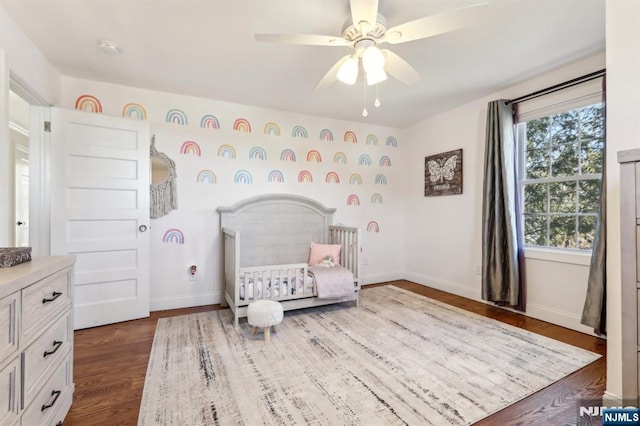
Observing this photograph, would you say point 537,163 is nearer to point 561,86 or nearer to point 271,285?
point 561,86

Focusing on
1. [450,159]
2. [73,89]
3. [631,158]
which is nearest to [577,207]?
[450,159]

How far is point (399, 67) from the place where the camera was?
1930 millimetres

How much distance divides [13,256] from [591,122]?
3990 millimetres

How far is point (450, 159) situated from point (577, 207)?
56.0 inches

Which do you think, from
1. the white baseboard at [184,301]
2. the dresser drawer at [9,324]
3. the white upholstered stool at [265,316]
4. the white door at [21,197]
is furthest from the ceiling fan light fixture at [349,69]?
the white door at [21,197]

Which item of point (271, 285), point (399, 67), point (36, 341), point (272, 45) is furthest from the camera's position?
point (271, 285)

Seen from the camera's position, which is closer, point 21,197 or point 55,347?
point 55,347

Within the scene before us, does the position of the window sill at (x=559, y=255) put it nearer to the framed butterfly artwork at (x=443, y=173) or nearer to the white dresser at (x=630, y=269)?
the framed butterfly artwork at (x=443, y=173)

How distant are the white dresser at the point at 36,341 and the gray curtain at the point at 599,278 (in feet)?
11.3

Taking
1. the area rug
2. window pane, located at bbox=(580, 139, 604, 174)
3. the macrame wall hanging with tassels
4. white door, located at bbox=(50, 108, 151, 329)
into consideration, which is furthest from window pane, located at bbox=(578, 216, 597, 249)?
white door, located at bbox=(50, 108, 151, 329)

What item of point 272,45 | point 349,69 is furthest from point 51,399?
point 272,45

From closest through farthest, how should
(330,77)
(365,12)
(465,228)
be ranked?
(365,12)
(330,77)
(465,228)

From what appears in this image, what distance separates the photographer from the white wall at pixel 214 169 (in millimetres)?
3078

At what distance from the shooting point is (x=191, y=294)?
322cm
